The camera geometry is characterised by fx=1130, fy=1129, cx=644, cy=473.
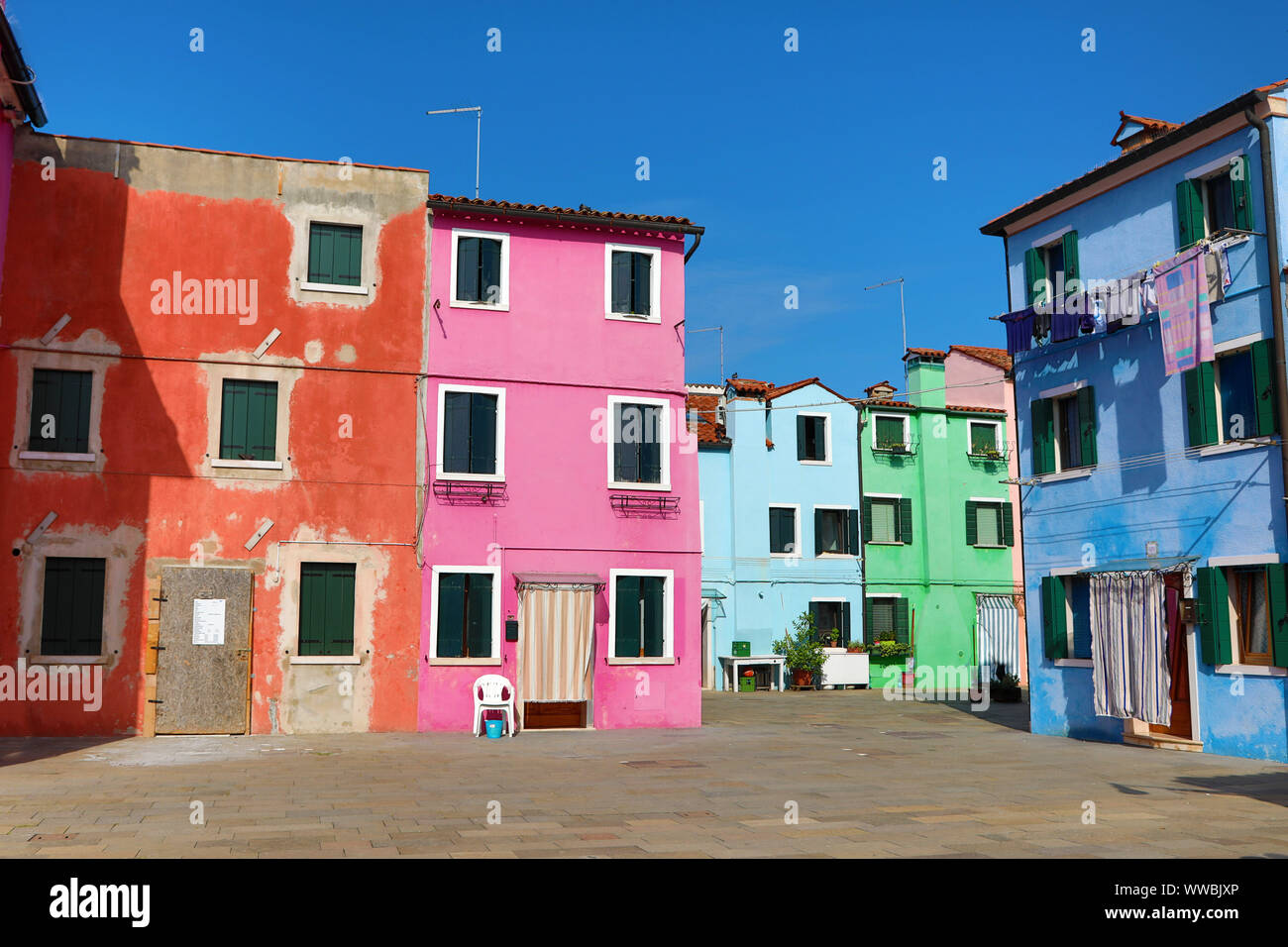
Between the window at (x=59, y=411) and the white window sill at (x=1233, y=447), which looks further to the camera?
the window at (x=59, y=411)

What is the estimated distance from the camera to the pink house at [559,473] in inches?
811

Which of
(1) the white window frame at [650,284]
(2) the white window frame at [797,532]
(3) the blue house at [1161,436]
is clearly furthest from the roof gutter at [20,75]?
(2) the white window frame at [797,532]

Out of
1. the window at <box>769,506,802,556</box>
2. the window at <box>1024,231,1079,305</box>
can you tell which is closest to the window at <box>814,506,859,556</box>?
the window at <box>769,506,802,556</box>

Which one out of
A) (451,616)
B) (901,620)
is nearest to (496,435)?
(451,616)

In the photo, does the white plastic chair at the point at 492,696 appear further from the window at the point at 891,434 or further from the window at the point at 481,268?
the window at the point at 891,434

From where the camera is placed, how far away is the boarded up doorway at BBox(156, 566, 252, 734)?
1881 cm

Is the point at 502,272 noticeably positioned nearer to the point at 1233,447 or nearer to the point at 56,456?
the point at 56,456

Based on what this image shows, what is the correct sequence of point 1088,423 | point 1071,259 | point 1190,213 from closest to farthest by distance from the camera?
point 1190,213, point 1088,423, point 1071,259

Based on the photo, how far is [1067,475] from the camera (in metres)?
20.7

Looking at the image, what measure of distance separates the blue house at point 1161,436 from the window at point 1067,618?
0.03 metres

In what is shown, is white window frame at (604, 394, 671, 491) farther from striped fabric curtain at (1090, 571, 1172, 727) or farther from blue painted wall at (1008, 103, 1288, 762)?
striped fabric curtain at (1090, 571, 1172, 727)

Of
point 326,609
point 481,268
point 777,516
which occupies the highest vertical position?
point 481,268

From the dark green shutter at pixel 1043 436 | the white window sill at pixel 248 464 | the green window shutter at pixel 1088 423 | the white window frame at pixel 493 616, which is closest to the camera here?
the white window sill at pixel 248 464

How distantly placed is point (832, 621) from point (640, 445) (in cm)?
1692
